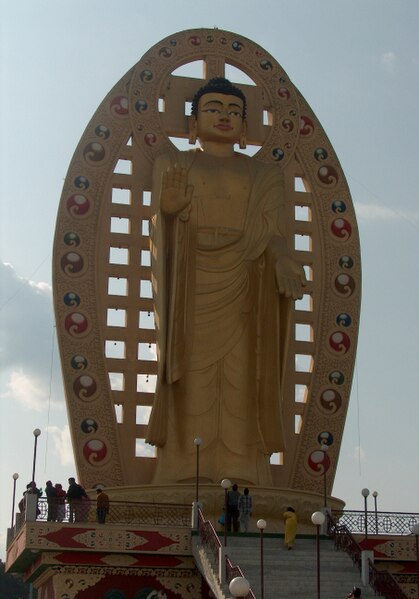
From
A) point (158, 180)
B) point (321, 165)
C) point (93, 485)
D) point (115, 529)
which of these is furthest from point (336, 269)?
point (115, 529)

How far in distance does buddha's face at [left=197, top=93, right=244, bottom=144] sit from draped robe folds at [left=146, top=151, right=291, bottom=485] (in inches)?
42.9

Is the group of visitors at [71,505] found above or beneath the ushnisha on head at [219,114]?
beneath

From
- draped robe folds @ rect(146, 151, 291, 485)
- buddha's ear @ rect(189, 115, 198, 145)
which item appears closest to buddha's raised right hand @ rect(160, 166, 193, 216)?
draped robe folds @ rect(146, 151, 291, 485)

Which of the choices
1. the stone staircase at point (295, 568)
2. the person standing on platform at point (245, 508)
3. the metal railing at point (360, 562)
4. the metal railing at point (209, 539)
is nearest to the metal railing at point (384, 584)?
the metal railing at point (360, 562)

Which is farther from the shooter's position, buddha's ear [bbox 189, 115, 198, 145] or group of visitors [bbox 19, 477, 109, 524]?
buddha's ear [bbox 189, 115, 198, 145]

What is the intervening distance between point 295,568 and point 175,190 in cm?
682

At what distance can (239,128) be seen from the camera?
25.1 meters

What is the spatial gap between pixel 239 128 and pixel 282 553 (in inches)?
338

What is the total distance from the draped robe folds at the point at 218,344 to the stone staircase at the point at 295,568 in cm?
318

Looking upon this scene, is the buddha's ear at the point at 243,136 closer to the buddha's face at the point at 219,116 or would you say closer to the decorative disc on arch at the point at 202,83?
the buddha's face at the point at 219,116

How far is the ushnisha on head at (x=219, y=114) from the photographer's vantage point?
24984mm

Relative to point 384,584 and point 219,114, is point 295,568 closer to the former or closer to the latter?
point 384,584

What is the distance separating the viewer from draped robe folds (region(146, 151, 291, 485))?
23.3 metres

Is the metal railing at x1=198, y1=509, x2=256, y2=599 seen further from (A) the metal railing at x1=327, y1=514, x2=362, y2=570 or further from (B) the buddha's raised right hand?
(B) the buddha's raised right hand
